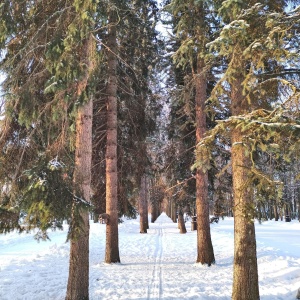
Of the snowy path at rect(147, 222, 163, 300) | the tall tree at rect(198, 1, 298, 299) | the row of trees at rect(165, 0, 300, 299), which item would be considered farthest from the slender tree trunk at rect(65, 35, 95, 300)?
the tall tree at rect(198, 1, 298, 299)

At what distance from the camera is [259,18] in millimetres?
5559

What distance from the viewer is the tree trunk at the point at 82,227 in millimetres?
6551

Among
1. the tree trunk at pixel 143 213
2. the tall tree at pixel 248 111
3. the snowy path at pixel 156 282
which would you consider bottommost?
the snowy path at pixel 156 282

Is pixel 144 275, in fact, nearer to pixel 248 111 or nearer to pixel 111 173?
pixel 111 173

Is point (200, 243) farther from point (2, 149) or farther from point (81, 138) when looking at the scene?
point (2, 149)

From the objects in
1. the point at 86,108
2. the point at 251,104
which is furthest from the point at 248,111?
the point at 86,108

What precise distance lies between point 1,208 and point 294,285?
666 cm

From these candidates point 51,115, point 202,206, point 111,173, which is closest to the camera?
point 51,115

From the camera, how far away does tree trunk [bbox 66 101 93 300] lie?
655 centimetres

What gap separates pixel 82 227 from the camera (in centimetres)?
653

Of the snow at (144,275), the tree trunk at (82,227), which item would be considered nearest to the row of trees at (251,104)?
the snow at (144,275)

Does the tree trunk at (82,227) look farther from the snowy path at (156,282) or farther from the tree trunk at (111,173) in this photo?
the tree trunk at (111,173)

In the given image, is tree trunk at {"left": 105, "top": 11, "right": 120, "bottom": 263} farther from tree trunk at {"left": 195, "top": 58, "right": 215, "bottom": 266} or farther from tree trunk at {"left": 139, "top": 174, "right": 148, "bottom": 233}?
tree trunk at {"left": 139, "top": 174, "right": 148, "bottom": 233}

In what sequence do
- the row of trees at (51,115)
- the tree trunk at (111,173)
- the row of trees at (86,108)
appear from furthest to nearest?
the tree trunk at (111,173) → the row of trees at (51,115) → the row of trees at (86,108)
